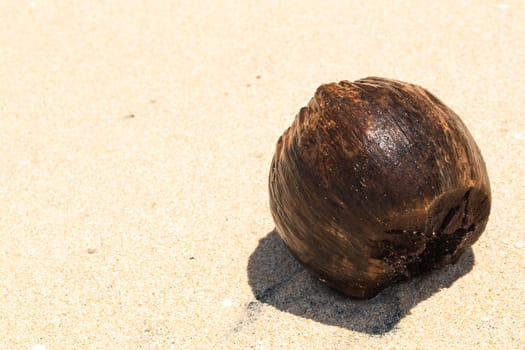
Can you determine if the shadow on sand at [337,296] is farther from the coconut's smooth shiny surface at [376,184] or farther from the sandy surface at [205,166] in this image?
the coconut's smooth shiny surface at [376,184]

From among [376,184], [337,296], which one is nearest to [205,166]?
[337,296]

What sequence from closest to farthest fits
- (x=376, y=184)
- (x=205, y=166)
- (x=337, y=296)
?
(x=376, y=184)
(x=337, y=296)
(x=205, y=166)

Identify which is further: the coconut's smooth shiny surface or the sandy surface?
the sandy surface

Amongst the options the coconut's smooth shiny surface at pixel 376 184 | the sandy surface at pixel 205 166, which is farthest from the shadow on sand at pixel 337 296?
the coconut's smooth shiny surface at pixel 376 184

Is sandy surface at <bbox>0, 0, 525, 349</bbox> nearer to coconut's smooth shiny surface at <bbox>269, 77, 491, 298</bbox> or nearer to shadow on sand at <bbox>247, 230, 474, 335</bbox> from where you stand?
shadow on sand at <bbox>247, 230, 474, 335</bbox>

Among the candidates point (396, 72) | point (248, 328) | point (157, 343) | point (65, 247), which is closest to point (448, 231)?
point (248, 328)

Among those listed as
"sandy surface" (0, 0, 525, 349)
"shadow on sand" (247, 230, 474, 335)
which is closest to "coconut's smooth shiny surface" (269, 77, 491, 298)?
"shadow on sand" (247, 230, 474, 335)

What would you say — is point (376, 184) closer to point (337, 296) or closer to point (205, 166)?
point (337, 296)
